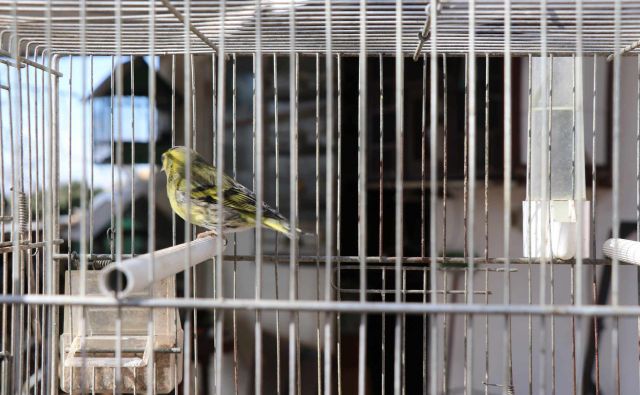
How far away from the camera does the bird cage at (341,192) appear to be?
54.6 inches

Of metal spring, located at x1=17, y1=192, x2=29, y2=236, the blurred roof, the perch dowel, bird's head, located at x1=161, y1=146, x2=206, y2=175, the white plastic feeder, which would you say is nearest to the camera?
the perch dowel

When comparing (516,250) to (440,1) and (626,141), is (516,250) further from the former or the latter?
(440,1)

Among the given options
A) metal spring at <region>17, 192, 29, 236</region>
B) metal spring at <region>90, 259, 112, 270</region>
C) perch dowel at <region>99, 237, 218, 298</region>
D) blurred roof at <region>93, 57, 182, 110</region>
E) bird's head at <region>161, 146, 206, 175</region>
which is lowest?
Result: metal spring at <region>90, 259, 112, 270</region>

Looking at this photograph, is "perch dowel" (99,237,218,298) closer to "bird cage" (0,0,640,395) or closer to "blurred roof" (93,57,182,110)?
"bird cage" (0,0,640,395)

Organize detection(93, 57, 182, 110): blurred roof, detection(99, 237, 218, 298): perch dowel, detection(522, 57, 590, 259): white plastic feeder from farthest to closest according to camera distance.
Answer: detection(93, 57, 182, 110): blurred roof < detection(522, 57, 590, 259): white plastic feeder < detection(99, 237, 218, 298): perch dowel

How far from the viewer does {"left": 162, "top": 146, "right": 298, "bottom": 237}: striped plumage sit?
1550mm

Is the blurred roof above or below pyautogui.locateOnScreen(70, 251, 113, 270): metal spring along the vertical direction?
above

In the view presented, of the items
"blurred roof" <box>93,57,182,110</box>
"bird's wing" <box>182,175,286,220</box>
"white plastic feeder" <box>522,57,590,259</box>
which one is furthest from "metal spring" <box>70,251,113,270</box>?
"white plastic feeder" <box>522,57,590,259</box>

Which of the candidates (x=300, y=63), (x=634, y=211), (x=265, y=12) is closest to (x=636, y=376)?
(x=634, y=211)

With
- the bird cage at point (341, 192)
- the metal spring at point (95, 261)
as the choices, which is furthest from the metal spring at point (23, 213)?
the metal spring at point (95, 261)

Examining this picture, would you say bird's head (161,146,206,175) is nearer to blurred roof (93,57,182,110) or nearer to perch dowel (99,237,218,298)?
blurred roof (93,57,182,110)

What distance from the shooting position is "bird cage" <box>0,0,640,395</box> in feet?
4.55

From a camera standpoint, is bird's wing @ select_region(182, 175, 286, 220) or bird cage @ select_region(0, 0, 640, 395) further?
A: bird's wing @ select_region(182, 175, 286, 220)

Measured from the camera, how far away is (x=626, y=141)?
1.85m
